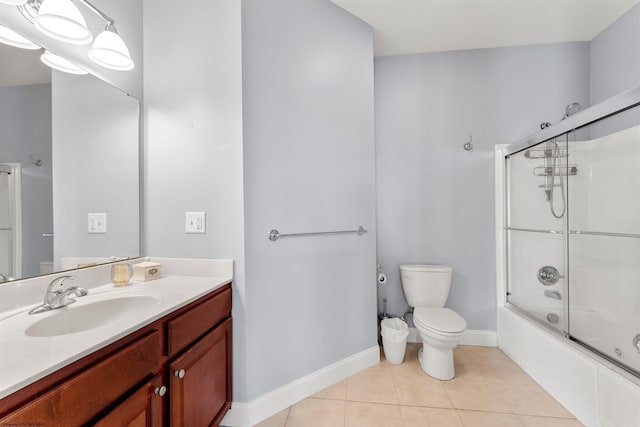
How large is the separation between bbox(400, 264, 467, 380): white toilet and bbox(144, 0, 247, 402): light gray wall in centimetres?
125

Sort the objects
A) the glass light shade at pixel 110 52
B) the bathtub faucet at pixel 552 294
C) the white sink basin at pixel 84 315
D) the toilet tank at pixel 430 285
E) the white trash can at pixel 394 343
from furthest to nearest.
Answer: the toilet tank at pixel 430 285
the white trash can at pixel 394 343
the bathtub faucet at pixel 552 294
the glass light shade at pixel 110 52
the white sink basin at pixel 84 315

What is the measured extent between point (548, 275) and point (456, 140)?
4.18ft

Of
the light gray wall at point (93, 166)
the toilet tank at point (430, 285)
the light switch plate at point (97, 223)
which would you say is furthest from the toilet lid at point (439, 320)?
the light switch plate at point (97, 223)

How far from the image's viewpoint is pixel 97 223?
129cm

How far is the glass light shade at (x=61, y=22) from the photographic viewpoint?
38.2 inches

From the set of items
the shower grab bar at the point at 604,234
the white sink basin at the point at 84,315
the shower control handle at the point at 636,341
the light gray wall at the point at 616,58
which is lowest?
the shower control handle at the point at 636,341

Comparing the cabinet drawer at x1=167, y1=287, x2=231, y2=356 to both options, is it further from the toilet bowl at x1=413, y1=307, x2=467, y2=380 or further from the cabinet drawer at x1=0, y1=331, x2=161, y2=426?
the toilet bowl at x1=413, y1=307, x2=467, y2=380

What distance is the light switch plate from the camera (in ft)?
4.12

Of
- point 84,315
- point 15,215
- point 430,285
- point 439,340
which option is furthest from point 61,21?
point 430,285

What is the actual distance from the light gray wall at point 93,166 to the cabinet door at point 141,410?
0.69 metres

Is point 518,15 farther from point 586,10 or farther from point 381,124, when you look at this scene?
point 381,124

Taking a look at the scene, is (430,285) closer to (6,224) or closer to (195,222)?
(195,222)

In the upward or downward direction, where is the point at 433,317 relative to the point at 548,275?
downward

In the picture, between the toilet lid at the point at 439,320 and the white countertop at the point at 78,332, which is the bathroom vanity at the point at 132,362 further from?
the toilet lid at the point at 439,320
